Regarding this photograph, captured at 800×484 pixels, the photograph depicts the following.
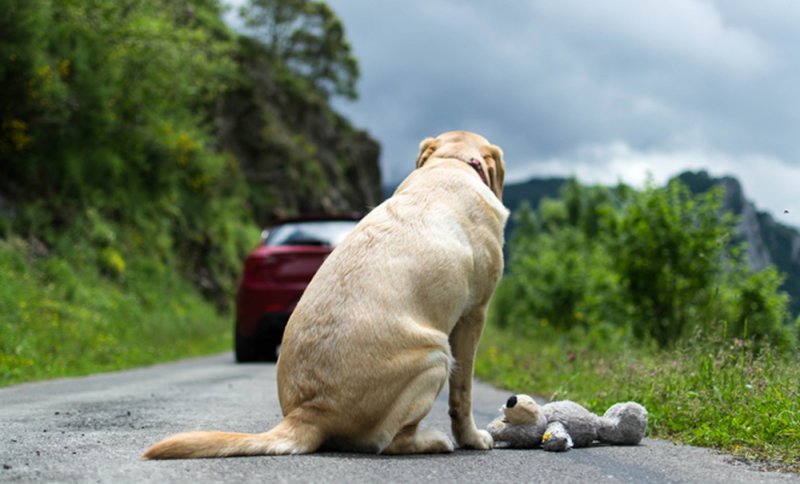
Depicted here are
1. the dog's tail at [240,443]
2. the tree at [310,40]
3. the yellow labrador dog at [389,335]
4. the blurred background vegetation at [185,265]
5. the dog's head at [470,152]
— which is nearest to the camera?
the dog's tail at [240,443]

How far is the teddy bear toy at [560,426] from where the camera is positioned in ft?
15.0

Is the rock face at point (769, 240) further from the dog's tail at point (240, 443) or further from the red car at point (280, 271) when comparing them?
the red car at point (280, 271)

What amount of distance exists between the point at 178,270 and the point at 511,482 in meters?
21.2

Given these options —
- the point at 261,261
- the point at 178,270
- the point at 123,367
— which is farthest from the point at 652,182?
the point at 178,270

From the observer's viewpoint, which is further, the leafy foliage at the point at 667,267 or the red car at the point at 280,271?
the leafy foliage at the point at 667,267

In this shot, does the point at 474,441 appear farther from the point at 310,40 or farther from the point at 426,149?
the point at 310,40

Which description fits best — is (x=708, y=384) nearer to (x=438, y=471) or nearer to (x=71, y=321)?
(x=438, y=471)

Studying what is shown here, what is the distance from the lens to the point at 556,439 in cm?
454

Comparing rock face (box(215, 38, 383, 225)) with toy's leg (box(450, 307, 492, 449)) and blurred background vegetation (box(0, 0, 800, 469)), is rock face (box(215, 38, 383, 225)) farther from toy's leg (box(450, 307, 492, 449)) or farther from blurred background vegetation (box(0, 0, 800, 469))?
toy's leg (box(450, 307, 492, 449))

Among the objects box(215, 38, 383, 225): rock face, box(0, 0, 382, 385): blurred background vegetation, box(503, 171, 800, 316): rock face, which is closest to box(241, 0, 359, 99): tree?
box(215, 38, 383, 225): rock face

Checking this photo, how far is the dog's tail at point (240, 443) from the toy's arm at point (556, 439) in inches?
51.5

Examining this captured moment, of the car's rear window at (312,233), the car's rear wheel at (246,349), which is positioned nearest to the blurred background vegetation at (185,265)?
the car's rear wheel at (246,349)

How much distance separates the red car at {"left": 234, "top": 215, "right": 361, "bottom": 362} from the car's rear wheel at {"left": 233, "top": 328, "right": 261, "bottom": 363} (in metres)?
0.01

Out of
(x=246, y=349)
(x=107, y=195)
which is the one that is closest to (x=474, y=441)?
(x=246, y=349)
